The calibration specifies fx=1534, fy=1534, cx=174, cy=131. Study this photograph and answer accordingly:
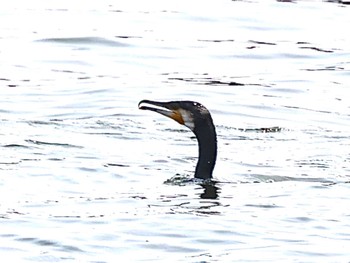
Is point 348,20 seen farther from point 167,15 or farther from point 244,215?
point 244,215

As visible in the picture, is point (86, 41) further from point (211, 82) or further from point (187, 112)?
point (187, 112)

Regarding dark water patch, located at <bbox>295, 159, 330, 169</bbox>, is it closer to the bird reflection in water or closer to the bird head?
the bird reflection in water

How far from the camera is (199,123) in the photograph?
11.9 m

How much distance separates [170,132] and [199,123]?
254 centimetres

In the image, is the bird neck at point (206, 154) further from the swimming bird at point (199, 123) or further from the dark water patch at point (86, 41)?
the dark water patch at point (86, 41)

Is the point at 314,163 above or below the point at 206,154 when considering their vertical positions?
below

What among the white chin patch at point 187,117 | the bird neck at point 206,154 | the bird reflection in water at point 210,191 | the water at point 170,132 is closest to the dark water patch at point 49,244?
the water at point 170,132

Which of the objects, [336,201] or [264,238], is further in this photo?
[336,201]

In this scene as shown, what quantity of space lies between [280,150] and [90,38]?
7.32 m

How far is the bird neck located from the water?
13 centimetres

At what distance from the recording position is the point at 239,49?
2008 cm

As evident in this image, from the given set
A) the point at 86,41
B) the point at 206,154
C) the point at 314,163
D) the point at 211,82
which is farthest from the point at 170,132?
the point at 86,41

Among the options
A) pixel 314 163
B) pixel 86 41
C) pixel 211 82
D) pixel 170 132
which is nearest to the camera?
pixel 314 163

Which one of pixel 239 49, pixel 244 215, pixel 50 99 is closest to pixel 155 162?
pixel 244 215
